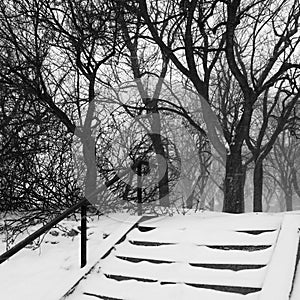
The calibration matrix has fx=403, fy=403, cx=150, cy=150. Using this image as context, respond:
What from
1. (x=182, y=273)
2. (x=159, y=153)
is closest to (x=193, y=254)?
(x=182, y=273)

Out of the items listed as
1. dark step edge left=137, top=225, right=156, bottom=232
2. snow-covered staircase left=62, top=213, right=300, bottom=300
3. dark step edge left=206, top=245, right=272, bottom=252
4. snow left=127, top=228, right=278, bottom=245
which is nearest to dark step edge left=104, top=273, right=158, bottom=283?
snow-covered staircase left=62, top=213, right=300, bottom=300

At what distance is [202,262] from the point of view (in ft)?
13.3

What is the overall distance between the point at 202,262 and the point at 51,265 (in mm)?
1885

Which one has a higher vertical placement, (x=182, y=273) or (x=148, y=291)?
(x=182, y=273)

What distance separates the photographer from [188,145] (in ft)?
42.3

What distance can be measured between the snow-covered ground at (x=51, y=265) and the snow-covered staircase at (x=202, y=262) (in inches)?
9.0

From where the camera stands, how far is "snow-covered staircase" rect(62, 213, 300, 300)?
11.8 feet

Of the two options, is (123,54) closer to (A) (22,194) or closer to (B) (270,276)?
(A) (22,194)

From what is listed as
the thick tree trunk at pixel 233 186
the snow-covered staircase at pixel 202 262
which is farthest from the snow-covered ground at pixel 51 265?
the thick tree trunk at pixel 233 186

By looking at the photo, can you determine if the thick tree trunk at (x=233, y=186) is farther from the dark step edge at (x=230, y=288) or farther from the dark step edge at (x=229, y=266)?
the dark step edge at (x=230, y=288)

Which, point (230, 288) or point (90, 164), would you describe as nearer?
point (230, 288)

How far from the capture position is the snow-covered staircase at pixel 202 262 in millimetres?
3598

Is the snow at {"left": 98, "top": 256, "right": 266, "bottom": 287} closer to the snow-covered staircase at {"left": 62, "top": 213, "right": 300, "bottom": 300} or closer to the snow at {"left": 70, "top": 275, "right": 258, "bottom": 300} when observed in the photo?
the snow-covered staircase at {"left": 62, "top": 213, "right": 300, "bottom": 300}

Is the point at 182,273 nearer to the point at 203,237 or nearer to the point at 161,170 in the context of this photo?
the point at 203,237
